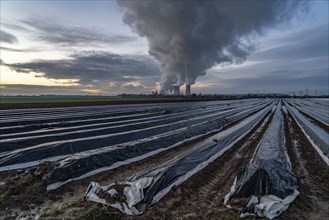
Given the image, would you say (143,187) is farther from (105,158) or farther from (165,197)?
(105,158)

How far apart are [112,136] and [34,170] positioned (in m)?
4.01

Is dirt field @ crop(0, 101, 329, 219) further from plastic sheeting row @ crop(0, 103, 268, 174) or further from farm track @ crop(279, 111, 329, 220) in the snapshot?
plastic sheeting row @ crop(0, 103, 268, 174)

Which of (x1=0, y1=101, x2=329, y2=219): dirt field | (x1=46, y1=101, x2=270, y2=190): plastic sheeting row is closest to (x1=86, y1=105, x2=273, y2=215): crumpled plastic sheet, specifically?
(x1=0, y1=101, x2=329, y2=219): dirt field

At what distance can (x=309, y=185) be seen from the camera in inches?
239

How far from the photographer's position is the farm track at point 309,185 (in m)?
4.57

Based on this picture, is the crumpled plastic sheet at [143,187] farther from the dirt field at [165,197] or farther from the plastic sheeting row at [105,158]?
the plastic sheeting row at [105,158]

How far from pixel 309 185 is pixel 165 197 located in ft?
11.4

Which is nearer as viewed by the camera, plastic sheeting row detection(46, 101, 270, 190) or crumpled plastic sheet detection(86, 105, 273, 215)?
crumpled plastic sheet detection(86, 105, 273, 215)

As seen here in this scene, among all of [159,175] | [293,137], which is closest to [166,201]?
[159,175]

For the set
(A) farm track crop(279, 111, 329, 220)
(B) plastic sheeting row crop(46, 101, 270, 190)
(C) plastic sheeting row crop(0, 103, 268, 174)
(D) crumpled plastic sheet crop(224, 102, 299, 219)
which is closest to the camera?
(D) crumpled plastic sheet crop(224, 102, 299, 219)

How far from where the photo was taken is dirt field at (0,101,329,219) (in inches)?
Result: 174

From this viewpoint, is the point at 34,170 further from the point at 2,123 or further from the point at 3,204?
the point at 2,123

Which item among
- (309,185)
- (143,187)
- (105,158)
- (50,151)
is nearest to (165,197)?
(143,187)

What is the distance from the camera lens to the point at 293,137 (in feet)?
42.1
